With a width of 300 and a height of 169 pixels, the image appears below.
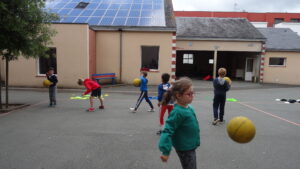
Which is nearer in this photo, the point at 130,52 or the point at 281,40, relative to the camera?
the point at 130,52

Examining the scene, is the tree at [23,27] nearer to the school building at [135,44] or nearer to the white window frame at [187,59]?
the school building at [135,44]

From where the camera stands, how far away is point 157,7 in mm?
18828

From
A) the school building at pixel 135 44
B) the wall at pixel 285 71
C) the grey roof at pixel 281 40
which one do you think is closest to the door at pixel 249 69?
the school building at pixel 135 44

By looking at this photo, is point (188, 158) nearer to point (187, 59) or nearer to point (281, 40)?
point (281, 40)

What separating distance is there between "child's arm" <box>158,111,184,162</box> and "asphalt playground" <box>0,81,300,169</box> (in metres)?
1.57

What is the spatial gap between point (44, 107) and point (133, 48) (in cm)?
823

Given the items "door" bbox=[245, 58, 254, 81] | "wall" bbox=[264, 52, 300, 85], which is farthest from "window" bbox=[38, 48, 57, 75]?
"wall" bbox=[264, 52, 300, 85]

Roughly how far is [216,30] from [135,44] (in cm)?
923

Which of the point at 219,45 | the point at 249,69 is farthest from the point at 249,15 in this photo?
the point at 219,45

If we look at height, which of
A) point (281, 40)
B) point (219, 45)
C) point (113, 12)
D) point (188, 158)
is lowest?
point (188, 158)

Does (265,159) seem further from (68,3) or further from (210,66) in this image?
(210,66)

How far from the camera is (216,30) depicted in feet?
70.5

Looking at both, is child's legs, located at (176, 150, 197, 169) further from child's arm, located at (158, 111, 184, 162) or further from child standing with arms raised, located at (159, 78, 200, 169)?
child's arm, located at (158, 111, 184, 162)

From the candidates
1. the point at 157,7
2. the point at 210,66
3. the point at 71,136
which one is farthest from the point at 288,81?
the point at 71,136
